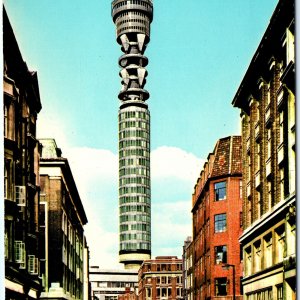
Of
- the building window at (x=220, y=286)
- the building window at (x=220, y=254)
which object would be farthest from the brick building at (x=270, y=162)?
the building window at (x=220, y=254)

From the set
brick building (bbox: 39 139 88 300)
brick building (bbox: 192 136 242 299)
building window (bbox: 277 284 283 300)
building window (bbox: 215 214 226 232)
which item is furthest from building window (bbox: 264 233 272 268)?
brick building (bbox: 39 139 88 300)

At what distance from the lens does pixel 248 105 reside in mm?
16609

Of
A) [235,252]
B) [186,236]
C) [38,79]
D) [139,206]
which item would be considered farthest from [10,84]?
[139,206]

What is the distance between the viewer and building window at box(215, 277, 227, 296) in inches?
712

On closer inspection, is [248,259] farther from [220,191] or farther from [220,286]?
[220,191]

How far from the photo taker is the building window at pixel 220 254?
19453mm

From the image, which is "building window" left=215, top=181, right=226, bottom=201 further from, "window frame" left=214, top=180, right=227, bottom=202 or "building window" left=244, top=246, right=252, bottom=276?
"building window" left=244, top=246, right=252, bottom=276

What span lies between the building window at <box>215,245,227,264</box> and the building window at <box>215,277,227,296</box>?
0.68 m

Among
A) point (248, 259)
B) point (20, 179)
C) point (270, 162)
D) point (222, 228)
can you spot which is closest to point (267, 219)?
point (270, 162)

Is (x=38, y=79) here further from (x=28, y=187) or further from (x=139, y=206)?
(x=139, y=206)

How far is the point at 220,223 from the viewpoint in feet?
63.9

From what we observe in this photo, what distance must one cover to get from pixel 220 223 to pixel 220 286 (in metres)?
1.70

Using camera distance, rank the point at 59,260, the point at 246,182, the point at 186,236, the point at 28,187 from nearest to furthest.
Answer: the point at 186,236
the point at 246,182
the point at 28,187
the point at 59,260

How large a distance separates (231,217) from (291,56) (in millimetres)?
5925
